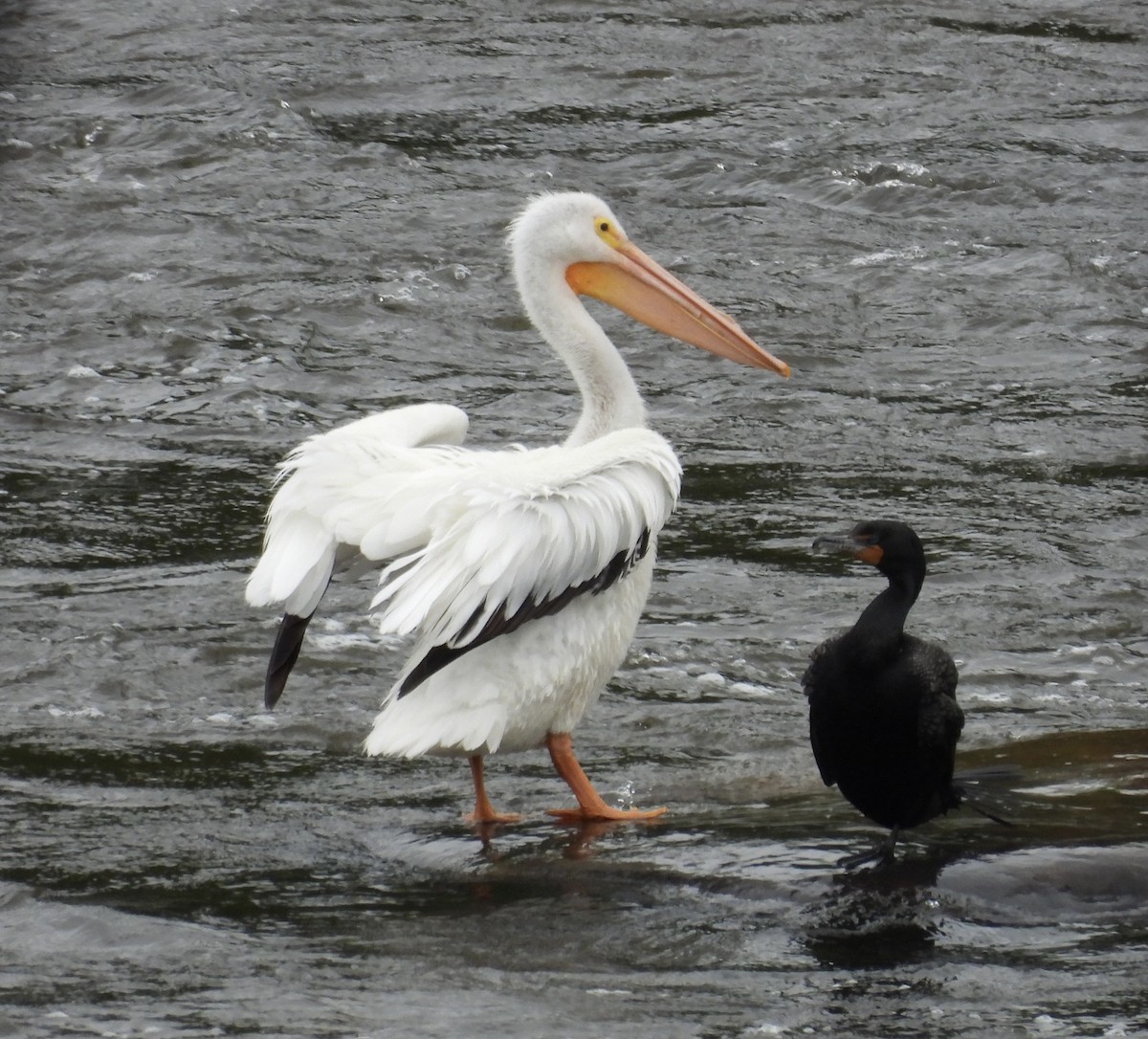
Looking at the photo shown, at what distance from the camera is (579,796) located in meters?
4.18

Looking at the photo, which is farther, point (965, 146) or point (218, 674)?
point (965, 146)

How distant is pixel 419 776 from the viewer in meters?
4.61

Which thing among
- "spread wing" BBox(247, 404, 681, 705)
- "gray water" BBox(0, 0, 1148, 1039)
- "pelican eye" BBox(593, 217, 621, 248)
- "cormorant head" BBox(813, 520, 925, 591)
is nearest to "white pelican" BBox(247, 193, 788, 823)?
"spread wing" BBox(247, 404, 681, 705)

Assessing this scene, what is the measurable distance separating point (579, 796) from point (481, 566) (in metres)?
0.67

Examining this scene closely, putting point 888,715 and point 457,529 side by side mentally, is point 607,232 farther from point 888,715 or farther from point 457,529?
point 888,715

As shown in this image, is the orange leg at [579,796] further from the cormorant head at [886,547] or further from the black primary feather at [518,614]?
the cormorant head at [886,547]

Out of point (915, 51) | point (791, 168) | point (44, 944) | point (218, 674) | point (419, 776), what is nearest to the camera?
point (44, 944)

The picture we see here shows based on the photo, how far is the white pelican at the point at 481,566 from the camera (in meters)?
3.82

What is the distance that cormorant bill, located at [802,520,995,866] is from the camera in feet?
11.8

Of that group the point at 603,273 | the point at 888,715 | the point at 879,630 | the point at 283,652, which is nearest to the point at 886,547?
the point at 879,630

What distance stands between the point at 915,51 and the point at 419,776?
271 inches

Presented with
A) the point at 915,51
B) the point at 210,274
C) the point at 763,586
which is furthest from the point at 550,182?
the point at 763,586

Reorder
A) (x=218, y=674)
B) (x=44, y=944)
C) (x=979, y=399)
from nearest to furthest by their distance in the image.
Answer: (x=44, y=944)
(x=218, y=674)
(x=979, y=399)

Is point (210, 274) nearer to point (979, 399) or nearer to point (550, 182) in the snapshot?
point (550, 182)
